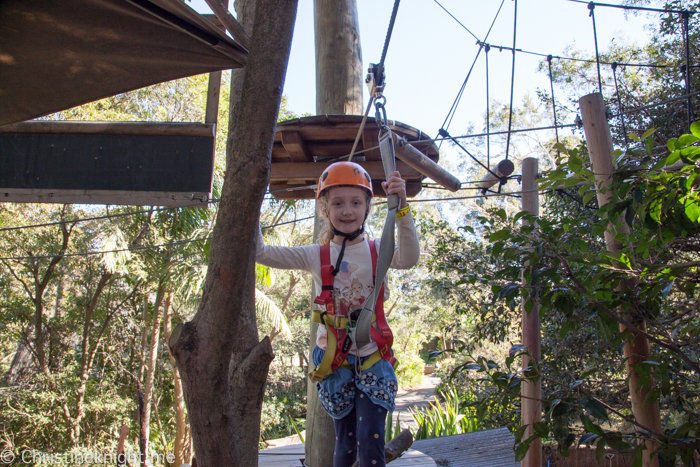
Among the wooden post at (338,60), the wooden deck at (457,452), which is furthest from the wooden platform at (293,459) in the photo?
the wooden post at (338,60)

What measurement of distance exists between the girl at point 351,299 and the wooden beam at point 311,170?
0.94 meters

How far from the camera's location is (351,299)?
6.86 ft

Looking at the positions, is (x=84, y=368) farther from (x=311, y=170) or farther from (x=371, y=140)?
(x=371, y=140)

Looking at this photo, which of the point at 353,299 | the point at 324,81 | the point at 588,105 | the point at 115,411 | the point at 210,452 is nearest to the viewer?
the point at 210,452

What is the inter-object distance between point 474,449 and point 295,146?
310 cm

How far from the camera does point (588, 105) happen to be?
8.96ft

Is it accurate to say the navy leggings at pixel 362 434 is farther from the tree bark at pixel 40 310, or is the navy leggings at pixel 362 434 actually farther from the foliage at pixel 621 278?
the tree bark at pixel 40 310

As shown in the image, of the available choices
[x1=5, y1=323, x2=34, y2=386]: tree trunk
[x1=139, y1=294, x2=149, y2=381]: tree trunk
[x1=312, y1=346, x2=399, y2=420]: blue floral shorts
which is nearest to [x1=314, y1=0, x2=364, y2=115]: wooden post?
[x1=312, y1=346, x2=399, y2=420]: blue floral shorts

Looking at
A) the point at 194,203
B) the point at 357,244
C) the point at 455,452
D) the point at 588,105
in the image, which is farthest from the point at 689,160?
the point at 455,452

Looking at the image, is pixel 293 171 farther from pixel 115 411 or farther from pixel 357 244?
pixel 115 411

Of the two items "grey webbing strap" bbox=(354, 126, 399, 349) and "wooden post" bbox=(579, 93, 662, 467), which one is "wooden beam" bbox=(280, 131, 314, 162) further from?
"wooden post" bbox=(579, 93, 662, 467)

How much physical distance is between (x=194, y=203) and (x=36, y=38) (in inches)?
36.3

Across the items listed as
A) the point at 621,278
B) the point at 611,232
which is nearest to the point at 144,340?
the point at 611,232

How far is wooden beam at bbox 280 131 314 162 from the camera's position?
9.49 ft
